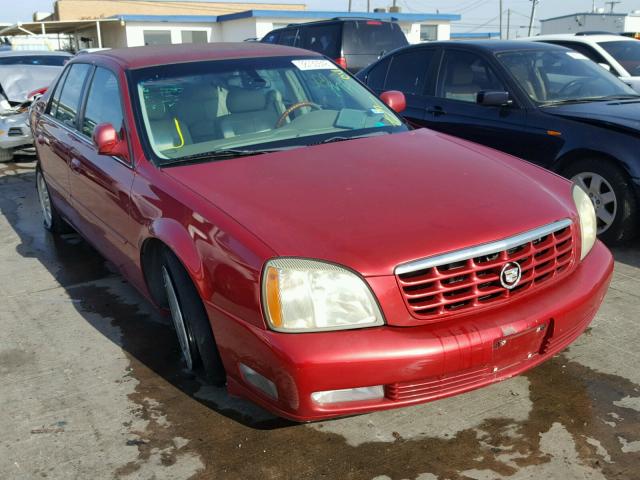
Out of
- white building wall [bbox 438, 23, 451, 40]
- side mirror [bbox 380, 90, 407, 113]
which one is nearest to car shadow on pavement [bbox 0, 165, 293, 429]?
side mirror [bbox 380, 90, 407, 113]

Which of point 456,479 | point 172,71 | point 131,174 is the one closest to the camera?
point 456,479

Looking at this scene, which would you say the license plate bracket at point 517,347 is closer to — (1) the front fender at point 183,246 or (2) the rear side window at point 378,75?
(1) the front fender at point 183,246

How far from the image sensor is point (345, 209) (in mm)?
2867

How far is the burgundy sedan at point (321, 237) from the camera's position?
8.30 feet

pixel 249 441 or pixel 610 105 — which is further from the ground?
pixel 610 105

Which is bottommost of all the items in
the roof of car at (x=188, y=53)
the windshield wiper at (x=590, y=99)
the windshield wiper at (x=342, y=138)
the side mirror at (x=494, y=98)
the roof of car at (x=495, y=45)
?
the windshield wiper at (x=590, y=99)

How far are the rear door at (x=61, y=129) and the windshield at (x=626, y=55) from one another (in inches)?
280

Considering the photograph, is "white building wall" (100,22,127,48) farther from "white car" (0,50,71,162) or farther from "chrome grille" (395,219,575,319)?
"chrome grille" (395,219,575,319)

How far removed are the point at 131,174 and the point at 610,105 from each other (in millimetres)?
3921

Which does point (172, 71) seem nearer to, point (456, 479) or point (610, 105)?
point (456, 479)

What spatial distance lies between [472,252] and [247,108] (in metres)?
1.85

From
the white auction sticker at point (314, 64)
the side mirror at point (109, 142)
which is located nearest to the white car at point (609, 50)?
the white auction sticker at point (314, 64)

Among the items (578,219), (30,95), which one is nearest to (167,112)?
(578,219)

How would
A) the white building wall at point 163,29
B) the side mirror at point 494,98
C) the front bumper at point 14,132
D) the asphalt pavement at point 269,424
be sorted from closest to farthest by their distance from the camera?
the asphalt pavement at point 269,424, the side mirror at point 494,98, the front bumper at point 14,132, the white building wall at point 163,29
